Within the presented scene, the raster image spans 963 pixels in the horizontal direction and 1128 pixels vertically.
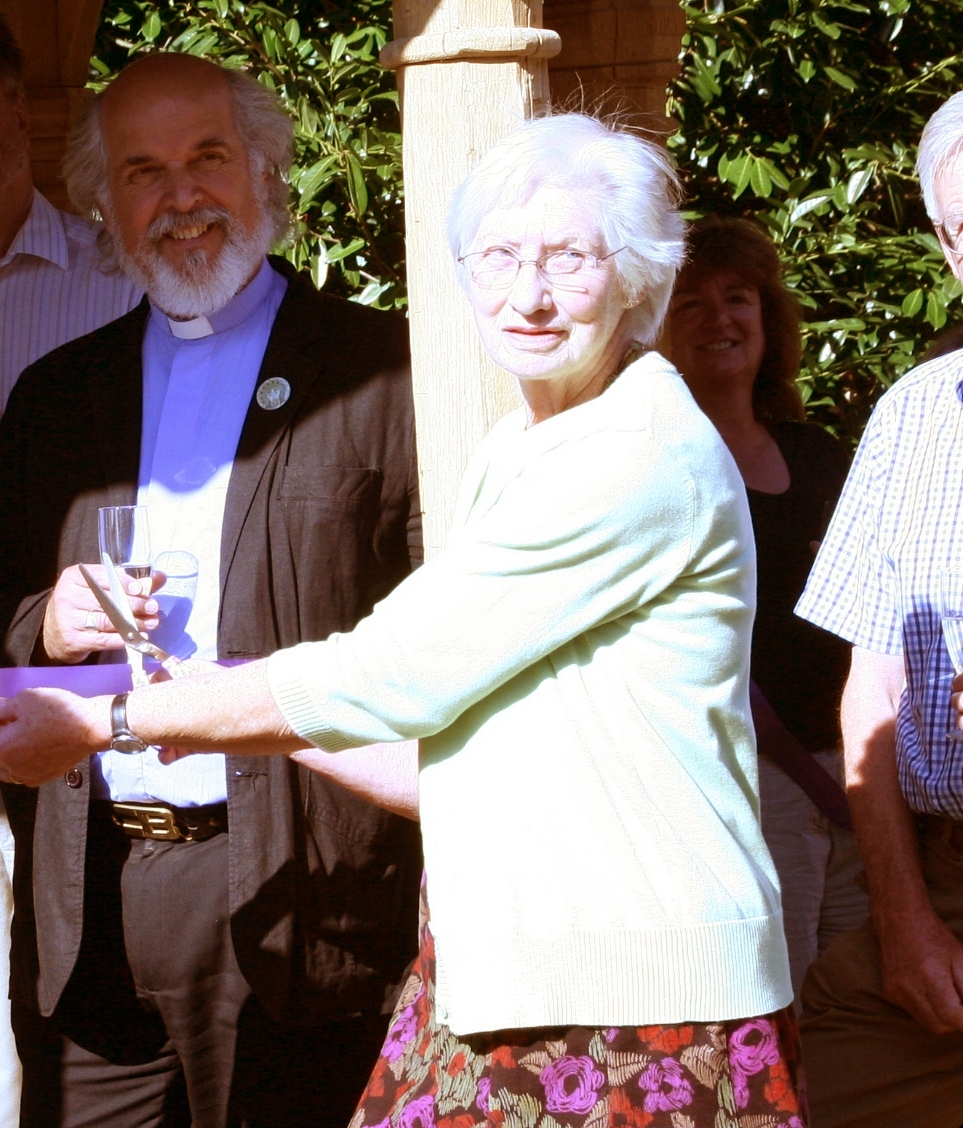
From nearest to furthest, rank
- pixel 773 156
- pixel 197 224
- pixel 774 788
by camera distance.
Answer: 1. pixel 197 224
2. pixel 774 788
3. pixel 773 156

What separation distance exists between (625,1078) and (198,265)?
1.82 meters

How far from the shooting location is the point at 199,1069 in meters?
3.10

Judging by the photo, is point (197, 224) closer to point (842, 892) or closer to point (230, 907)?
point (230, 907)

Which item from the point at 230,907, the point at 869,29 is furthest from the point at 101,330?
the point at 869,29

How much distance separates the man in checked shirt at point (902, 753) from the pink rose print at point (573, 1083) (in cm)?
101

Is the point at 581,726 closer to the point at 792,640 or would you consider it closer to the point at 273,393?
the point at 273,393

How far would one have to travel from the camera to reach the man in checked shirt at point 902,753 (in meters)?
2.86

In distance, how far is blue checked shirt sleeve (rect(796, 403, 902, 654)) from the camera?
119 inches

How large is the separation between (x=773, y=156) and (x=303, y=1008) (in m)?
4.07

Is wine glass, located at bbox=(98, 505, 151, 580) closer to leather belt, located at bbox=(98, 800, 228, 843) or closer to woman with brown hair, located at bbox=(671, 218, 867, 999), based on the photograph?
leather belt, located at bbox=(98, 800, 228, 843)

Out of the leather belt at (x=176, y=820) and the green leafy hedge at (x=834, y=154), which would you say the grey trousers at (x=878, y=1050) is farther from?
the green leafy hedge at (x=834, y=154)

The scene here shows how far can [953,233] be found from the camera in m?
2.84

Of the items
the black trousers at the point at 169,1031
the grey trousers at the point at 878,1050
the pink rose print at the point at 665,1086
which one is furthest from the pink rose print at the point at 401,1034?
the grey trousers at the point at 878,1050

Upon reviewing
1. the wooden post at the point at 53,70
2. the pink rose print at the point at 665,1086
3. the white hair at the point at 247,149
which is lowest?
the pink rose print at the point at 665,1086
